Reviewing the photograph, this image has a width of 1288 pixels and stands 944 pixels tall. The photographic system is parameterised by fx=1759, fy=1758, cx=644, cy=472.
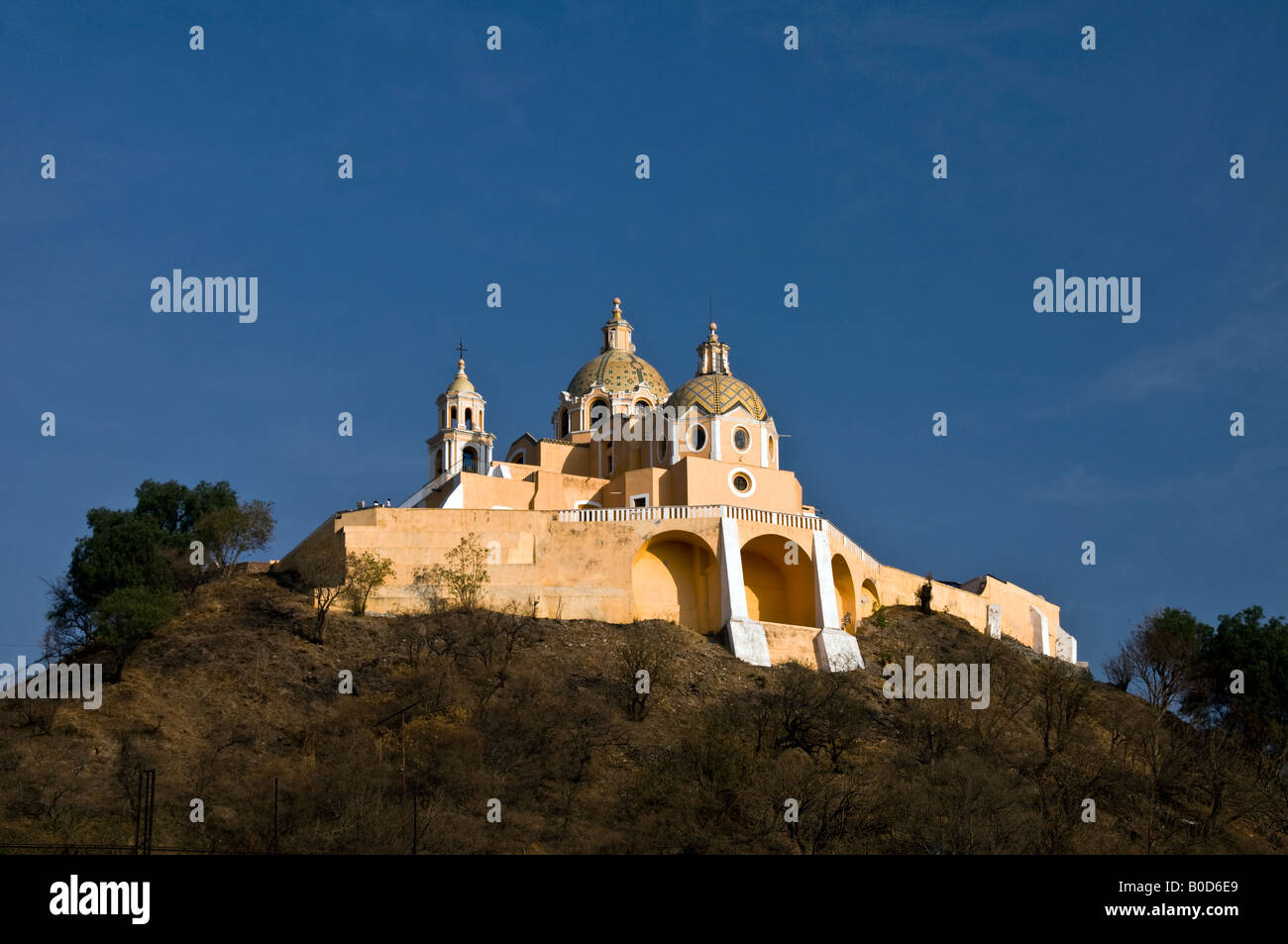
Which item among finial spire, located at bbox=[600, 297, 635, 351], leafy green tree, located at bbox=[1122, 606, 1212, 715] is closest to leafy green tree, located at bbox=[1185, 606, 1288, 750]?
leafy green tree, located at bbox=[1122, 606, 1212, 715]

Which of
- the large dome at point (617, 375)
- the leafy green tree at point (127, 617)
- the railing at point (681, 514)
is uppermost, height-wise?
the large dome at point (617, 375)

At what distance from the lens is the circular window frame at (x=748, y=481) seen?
156 feet

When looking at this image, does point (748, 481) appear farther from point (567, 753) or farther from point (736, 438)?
point (567, 753)

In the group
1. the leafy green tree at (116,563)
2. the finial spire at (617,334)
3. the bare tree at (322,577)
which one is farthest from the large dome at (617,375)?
the leafy green tree at (116,563)

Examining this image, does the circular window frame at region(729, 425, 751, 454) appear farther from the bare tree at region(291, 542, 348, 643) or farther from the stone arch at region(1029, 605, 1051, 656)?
the stone arch at region(1029, 605, 1051, 656)

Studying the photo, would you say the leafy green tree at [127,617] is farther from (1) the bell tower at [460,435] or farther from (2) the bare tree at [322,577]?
(1) the bell tower at [460,435]

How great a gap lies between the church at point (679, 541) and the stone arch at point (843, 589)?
0.04 meters

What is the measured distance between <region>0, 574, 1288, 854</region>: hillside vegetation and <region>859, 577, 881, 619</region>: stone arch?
4.09 m

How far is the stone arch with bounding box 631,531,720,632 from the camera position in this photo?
45.5m

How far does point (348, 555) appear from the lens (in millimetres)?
44344

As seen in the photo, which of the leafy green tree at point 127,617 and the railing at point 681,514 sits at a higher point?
the railing at point 681,514

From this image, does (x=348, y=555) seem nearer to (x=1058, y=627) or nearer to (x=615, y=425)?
(x=615, y=425)
